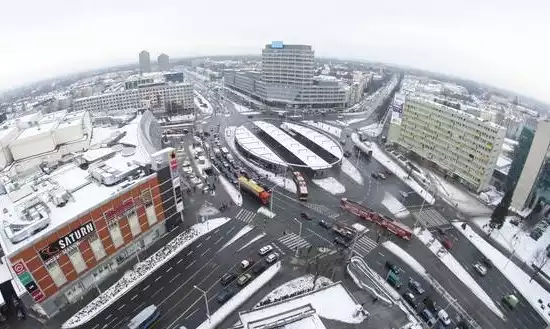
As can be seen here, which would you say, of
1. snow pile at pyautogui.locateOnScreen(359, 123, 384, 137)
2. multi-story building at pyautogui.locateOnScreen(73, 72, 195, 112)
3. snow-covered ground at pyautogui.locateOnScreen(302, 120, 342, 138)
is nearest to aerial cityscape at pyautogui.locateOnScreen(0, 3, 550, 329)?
snow pile at pyautogui.locateOnScreen(359, 123, 384, 137)

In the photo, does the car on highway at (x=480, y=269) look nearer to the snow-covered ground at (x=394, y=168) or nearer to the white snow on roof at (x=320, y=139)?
the snow-covered ground at (x=394, y=168)

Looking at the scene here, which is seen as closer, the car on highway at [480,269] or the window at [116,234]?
the window at [116,234]

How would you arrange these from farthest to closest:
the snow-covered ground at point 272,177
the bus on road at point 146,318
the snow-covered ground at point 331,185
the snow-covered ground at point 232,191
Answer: the snow-covered ground at point 272,177
the snow-covered ground at point 331,185
the snow-covered ground at point 232,191
the bus on road at point 146,318

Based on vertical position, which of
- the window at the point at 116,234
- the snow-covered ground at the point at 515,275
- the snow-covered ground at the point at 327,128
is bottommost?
the snow-covered ground at the point at 515,275

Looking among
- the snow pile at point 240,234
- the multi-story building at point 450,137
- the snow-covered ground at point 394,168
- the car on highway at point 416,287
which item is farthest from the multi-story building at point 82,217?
the multi-story building at point 450,137

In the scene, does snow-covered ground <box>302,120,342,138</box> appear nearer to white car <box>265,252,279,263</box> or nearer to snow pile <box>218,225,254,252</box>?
snow pile <box>218,225,254,252</box>
